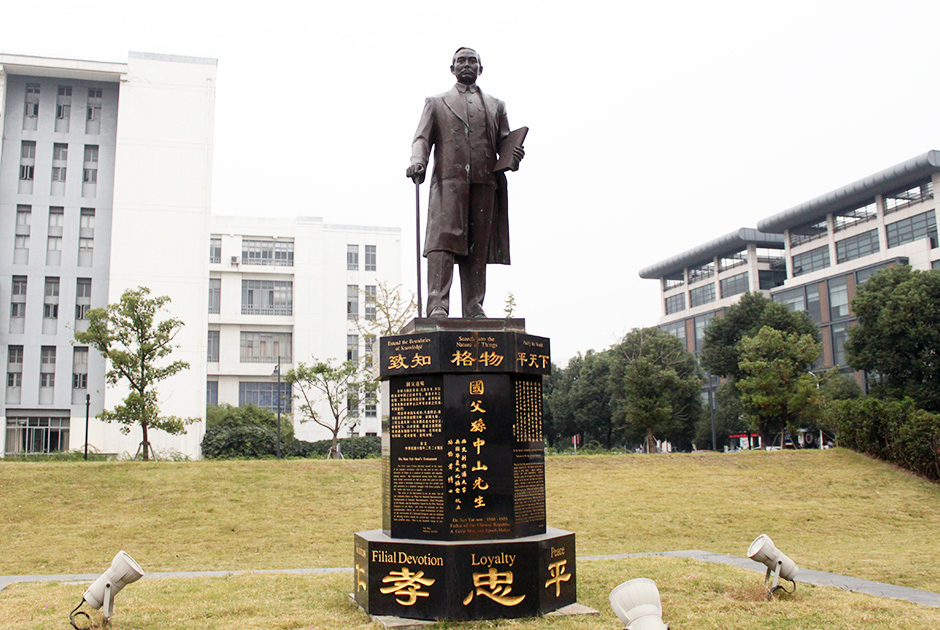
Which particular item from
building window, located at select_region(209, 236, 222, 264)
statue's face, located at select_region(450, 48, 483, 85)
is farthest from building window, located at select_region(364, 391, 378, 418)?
statue's face, located at select_region(450, 48, 483, 85)

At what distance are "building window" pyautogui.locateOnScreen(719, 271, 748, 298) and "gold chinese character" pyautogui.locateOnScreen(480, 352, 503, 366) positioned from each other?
51.8 m

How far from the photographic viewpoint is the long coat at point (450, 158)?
7.12m

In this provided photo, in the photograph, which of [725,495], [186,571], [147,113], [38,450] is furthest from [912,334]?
[38,450]

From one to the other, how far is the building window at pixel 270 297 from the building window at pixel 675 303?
3426 cm

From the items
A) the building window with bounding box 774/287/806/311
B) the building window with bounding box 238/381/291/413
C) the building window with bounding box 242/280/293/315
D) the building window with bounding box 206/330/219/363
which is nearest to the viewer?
the building window with bounding box 206/330/219/363

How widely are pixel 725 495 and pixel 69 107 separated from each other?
30.1 meters

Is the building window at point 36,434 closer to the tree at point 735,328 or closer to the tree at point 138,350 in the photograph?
the tree at point 138,350

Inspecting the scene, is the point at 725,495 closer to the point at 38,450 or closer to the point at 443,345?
the point at 443,345

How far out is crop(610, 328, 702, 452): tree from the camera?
32562 millimetres

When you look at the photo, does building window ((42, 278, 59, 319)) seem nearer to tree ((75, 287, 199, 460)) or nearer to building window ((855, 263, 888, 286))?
tree ((75, 287, 199, 460))

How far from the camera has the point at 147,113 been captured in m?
31.3

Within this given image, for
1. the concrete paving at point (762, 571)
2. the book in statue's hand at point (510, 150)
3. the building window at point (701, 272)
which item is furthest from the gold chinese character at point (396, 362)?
the building window at point (701, 272)

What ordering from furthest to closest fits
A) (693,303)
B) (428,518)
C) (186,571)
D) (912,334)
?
1. (693,303)
2. (912,334)
3. (186,571)
4. (428,518)

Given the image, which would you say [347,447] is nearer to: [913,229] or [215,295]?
[215,295]
